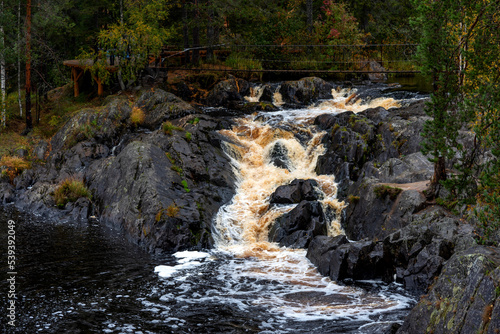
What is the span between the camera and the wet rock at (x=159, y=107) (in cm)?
2389

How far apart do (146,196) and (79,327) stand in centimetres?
745

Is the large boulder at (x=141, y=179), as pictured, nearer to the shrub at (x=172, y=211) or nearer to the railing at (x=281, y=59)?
the shrub at (x=172, y=211)

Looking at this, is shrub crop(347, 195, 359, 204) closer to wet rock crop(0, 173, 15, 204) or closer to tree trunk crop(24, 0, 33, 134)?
wet rock crop(0, 173, 15, 204)

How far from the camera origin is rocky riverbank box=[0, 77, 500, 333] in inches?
336

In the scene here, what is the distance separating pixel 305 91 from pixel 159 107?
8.87 m

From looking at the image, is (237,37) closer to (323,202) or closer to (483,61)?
(323,202)

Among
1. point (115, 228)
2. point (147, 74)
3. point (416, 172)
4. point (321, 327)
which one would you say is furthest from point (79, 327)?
point (147, 74)

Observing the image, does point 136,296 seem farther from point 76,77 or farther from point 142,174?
point 76,77

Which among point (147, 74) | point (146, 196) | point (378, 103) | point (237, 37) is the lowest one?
point (146, 196)

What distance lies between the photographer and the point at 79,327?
10062mm

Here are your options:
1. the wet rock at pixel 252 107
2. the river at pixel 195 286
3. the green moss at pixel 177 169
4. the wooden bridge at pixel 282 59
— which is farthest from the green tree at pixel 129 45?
the river at pixel 195 286

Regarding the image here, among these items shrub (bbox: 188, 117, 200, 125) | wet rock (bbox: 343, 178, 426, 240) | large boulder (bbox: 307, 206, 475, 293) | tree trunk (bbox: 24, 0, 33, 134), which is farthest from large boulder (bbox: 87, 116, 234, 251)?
tree trunk (bbox: 24, 0, 33, 134)

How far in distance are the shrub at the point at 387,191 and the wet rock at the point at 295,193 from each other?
3.01 metres

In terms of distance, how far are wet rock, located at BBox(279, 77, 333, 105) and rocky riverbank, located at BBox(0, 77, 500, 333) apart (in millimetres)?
2154
